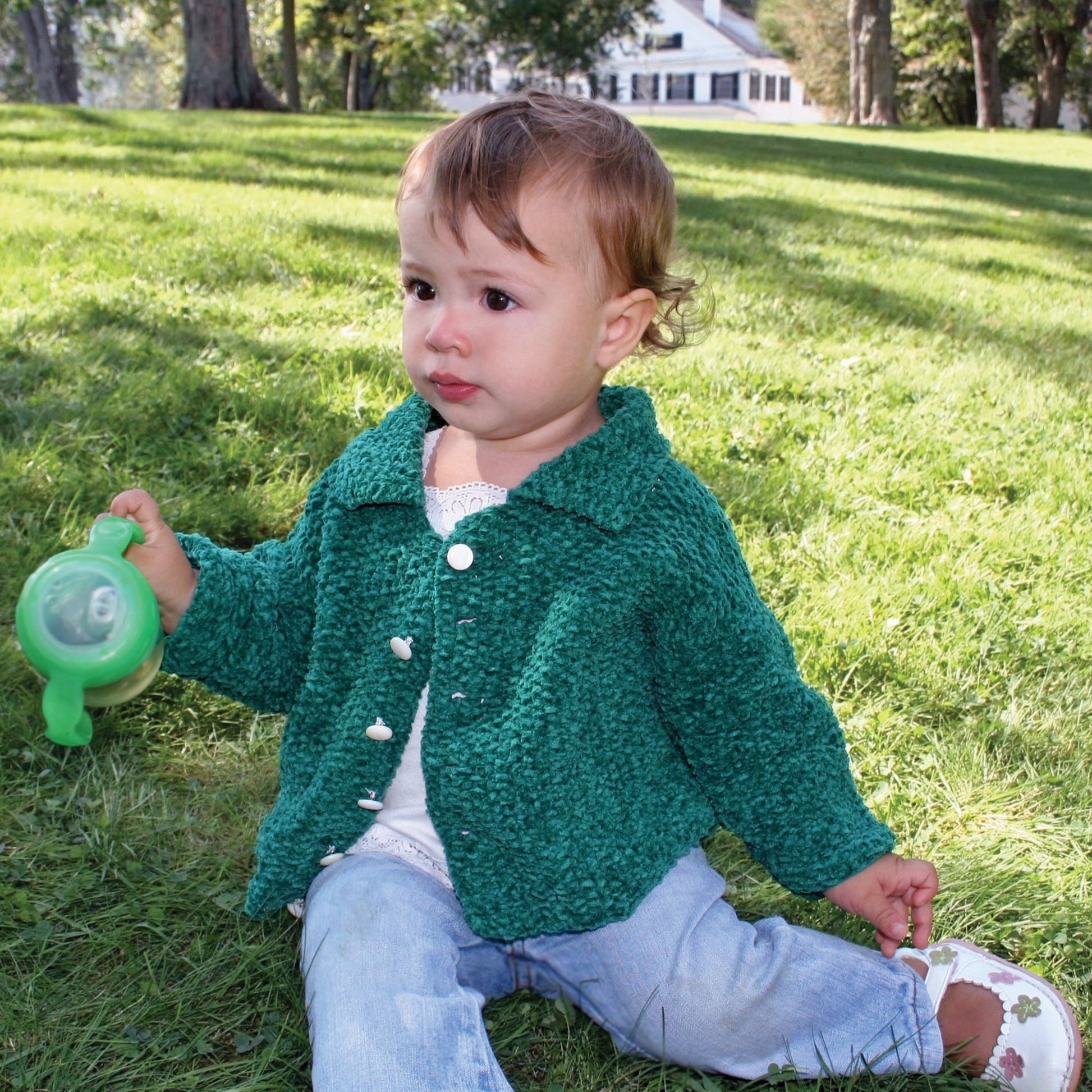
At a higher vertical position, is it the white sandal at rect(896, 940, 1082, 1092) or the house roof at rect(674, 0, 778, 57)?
the house roof at rect(674, 0, 778, 57)

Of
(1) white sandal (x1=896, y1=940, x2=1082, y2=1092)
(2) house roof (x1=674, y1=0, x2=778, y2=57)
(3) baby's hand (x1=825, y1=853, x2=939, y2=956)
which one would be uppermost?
(2) house roof (x1=674, y1=0, x2=778, y2=57)

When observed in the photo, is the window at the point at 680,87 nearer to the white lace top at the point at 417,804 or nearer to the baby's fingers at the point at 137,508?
the white lace top at the point at 417,804

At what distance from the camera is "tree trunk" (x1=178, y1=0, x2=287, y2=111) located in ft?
49.6

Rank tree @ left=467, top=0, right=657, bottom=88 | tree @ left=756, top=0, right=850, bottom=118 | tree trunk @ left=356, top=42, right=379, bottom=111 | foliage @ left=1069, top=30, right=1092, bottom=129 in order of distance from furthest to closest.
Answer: tree @ left=756, top=0, right=850, bottom=118
foliage @ left=1069, top=30, right=1092, bottom=129
tree trunk @ left=356, top=42, right=379, bottom=111
tree @ left=467, top=0, right=657, bottom=88

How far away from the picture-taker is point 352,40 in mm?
34812

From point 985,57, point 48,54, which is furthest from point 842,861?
point 985,57

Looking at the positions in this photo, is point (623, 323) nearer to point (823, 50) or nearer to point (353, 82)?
point (353, 82)

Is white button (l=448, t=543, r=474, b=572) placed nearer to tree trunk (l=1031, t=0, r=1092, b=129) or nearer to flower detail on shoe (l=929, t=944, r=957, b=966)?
flower detail on shoe (l=929, t=944, r=957, b=966)

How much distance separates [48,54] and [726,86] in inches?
1872

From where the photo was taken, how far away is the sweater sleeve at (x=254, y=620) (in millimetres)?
1775

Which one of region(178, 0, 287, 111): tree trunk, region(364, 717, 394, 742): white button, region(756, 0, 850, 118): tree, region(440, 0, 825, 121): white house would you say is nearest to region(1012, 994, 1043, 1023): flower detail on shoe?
region(364, 717, 394, 742): white button

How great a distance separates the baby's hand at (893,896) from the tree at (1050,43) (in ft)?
122

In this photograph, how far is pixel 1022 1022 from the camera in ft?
5.69

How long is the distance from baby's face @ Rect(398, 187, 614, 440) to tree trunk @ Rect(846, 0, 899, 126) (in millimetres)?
28461
